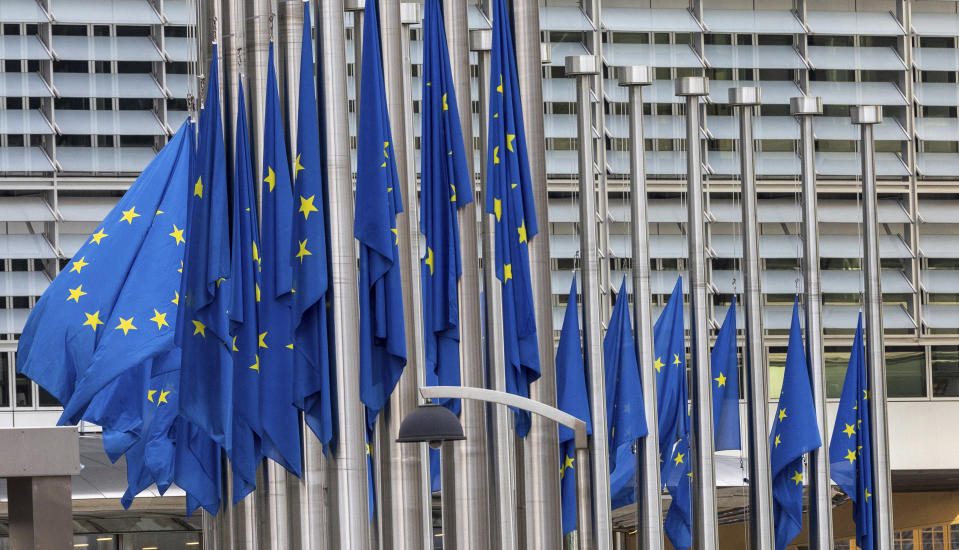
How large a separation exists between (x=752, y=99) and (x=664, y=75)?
9752mm

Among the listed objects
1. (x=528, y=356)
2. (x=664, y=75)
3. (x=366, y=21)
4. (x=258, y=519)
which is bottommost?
(x=258, y=519)

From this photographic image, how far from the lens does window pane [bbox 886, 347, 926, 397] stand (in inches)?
1355

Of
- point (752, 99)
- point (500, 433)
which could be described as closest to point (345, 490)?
point (500, 433)

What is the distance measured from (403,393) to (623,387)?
228 inches

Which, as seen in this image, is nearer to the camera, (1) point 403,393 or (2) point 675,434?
(1) point 403,393

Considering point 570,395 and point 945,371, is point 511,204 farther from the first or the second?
point 945,371

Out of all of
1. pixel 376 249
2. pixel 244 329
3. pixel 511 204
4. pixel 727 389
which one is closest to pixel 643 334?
pixel 727 389

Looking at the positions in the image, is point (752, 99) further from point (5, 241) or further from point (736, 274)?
point (5, 241)

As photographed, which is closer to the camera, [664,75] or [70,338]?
[70,338]

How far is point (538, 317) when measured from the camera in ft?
64.8

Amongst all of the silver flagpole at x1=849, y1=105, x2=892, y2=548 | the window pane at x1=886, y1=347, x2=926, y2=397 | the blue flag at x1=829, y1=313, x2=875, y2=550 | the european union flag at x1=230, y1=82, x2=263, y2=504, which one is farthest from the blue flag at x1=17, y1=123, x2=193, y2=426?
the window pane at x1=886, y1=347, x2=926, y2=397

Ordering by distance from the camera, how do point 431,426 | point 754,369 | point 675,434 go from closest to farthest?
point 431,426, point 754,369, point 675,434

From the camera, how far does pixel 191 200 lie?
59.3 ft

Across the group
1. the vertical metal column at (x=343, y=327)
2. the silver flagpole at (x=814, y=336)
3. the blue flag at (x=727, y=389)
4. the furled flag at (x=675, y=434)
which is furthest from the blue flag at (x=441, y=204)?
the silver flagpole at (x=814, y=336)
